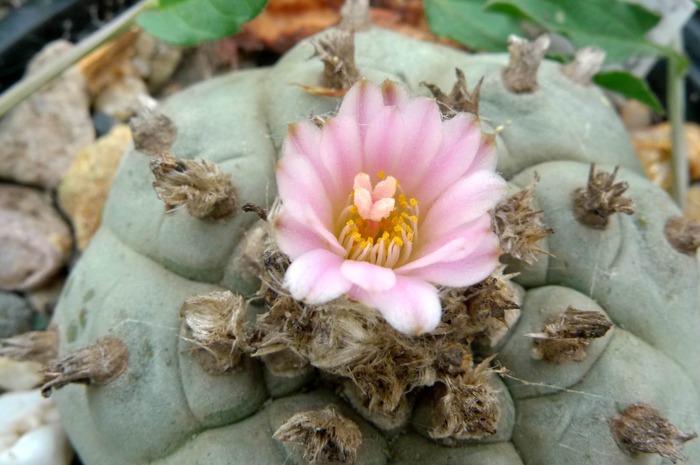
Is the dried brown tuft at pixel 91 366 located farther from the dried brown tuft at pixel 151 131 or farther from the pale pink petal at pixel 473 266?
the pale pink petal at pixel 473 266

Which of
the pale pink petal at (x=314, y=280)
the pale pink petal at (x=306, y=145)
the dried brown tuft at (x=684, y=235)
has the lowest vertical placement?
the dried brown tuft at (x=684, y=235)

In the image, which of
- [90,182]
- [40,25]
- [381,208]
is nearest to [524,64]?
[381,208]

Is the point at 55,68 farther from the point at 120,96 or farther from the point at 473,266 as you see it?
the point at 473,266

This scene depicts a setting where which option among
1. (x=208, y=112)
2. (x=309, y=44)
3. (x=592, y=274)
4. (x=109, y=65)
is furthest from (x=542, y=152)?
(x=109, y=65)

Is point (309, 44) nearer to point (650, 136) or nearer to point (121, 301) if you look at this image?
point (121, 301)

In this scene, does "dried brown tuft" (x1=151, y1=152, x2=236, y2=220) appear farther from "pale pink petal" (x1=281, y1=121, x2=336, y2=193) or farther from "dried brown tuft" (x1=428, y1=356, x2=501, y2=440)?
"dried brown tuft" (x1=428, y1=356, x2=501, y2=440)

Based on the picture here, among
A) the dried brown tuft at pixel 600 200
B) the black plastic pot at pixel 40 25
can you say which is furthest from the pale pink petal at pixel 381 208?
the black plastic pot at pixel 40 25

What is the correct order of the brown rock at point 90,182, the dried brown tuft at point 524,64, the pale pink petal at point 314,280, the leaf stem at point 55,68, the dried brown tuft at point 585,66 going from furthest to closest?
the brown rock at point 90,182 < the leaf stem at point 55,68 < the dried brown tuft at point 585,66 < the dried brown tuft at point 524,64 < the pale pink petal at point 314,280
